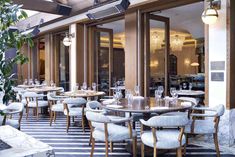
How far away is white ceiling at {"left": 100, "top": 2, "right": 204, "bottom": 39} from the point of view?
22.6ft

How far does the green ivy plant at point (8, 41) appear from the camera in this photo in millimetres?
1791

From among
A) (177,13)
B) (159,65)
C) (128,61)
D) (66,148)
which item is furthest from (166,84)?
(66,148)

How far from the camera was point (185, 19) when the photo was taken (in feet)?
27.1

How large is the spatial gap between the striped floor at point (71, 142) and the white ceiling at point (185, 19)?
3.55 metres

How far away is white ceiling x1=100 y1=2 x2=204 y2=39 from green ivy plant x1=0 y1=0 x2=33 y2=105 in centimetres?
523

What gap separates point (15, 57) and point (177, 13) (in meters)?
6.20

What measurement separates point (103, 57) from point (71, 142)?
13.9 feet

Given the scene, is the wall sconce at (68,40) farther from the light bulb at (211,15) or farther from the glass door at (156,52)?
the light bulb at (211,15)

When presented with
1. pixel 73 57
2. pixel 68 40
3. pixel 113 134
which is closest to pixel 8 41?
pixel 113 134

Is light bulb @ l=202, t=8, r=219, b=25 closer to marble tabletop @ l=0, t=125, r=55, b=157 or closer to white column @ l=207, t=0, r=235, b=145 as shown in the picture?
white column @ l=207, t=0, r=235, b=145

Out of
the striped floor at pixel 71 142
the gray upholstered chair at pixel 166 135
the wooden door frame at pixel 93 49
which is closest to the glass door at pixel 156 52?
the wooden door frame at pixel 93 49

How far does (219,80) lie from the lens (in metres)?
4.48

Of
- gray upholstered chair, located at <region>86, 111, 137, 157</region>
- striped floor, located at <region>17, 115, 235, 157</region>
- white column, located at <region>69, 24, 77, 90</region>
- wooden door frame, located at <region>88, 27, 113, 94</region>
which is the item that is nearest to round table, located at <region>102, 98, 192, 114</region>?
gray upholstered chair, located at <region>86, 111, 137, 157</region>

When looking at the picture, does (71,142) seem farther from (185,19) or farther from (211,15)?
(185,19)
